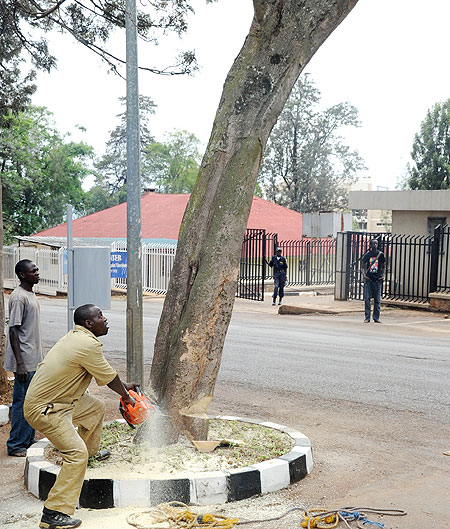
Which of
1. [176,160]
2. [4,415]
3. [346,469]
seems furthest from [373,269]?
[176,160]

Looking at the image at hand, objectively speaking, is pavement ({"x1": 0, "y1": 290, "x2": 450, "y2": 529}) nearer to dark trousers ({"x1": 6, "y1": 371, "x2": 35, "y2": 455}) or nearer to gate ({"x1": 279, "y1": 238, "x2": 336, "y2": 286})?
dark trousers ({"x1": 6, "y1": 371, "x2": 35, "y2": 455})

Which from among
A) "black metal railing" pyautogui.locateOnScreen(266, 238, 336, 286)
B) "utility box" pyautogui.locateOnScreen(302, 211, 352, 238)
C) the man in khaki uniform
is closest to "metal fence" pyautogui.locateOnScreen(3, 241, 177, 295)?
"black metal railing" pyautogui.locateOnScreen(266, 238, 336, 286)

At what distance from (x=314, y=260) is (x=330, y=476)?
2654cm

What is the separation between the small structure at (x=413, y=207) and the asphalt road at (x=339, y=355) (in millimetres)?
3589

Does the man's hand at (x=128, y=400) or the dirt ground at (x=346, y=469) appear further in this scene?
the man's hand at (x=128, y=400)

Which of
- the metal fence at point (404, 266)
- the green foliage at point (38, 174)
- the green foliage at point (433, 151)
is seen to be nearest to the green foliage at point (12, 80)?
the metal fence at point (404, 266)

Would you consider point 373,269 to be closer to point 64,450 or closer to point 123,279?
point 64,450

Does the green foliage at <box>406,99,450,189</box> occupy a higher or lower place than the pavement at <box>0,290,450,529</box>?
higher

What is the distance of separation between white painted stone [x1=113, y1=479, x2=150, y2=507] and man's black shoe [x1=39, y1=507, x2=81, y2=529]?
44 cm

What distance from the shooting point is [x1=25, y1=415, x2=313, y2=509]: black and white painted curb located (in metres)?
5.23

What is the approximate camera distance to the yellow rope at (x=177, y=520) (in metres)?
4.82

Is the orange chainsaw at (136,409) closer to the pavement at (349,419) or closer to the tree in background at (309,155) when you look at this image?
the pavement at (349,419)

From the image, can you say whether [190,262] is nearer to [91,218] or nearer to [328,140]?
Answer: [91,218]

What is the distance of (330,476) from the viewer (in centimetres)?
597
